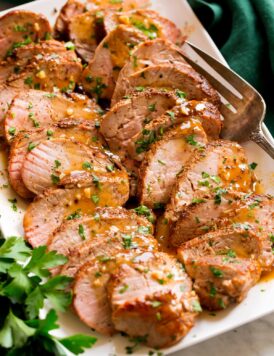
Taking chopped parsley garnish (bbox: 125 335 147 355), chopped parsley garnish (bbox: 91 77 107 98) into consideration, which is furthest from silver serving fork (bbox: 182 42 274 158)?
chopped parsley garnish (bbox: 125 335 147 355)

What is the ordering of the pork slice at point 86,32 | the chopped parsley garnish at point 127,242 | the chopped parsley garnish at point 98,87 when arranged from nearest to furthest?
the chopped parsley garnish at point 127,242, the chopped parsley garnish at point 98,87, the pork slice at point 86,32

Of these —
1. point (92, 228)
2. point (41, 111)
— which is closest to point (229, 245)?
point (92, 228)

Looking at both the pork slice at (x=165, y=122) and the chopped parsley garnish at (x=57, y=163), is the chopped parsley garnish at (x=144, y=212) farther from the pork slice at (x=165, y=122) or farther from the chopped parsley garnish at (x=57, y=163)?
the chopped parsley garnish at (x=57, y=163)

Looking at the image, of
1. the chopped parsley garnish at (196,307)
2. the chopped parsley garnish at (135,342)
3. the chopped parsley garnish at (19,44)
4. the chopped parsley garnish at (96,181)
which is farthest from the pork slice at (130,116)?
the chopped parsley garnish at (135,342)

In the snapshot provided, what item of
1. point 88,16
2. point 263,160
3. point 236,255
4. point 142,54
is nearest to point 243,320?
point 236,255

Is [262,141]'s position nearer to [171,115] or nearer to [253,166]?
[253,166]

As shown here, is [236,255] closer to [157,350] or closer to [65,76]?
[157,350]
